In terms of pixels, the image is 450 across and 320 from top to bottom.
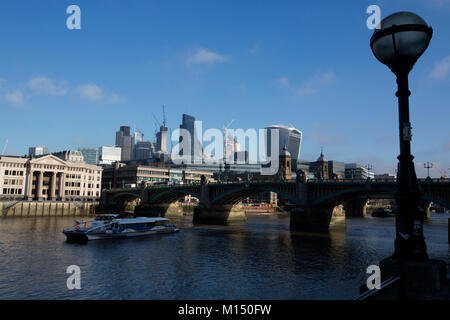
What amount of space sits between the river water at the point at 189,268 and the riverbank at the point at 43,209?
5997cm

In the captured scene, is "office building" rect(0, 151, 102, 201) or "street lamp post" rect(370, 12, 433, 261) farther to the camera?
"office building" rect(0, 151, 102, 201)

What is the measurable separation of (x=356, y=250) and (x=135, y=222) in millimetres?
36196

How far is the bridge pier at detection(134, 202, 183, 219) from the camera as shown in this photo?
10975 centimetres

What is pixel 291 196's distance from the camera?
71312mm

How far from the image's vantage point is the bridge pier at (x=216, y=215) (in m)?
86.9

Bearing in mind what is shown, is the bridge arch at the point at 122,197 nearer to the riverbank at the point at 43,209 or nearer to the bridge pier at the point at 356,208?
the riverbank at the point at 43,209

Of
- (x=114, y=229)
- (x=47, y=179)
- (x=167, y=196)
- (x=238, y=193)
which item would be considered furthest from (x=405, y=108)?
(x=47, y=179)

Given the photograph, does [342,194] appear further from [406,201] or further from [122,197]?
[122,197]

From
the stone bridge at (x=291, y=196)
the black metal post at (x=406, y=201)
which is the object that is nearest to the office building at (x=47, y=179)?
the stone bridge at (x=291, y=196)

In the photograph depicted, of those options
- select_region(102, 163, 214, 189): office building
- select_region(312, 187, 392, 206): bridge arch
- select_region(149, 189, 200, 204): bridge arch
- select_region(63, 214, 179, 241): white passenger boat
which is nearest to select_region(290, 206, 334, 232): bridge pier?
select_region(312, 187, 392, 206): bridge arch

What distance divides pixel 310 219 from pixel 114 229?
1439 inches

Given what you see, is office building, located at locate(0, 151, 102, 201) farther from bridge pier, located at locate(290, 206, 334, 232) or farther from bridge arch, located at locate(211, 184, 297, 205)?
bridge pier, located at locate(290, 206, 334, 232)
